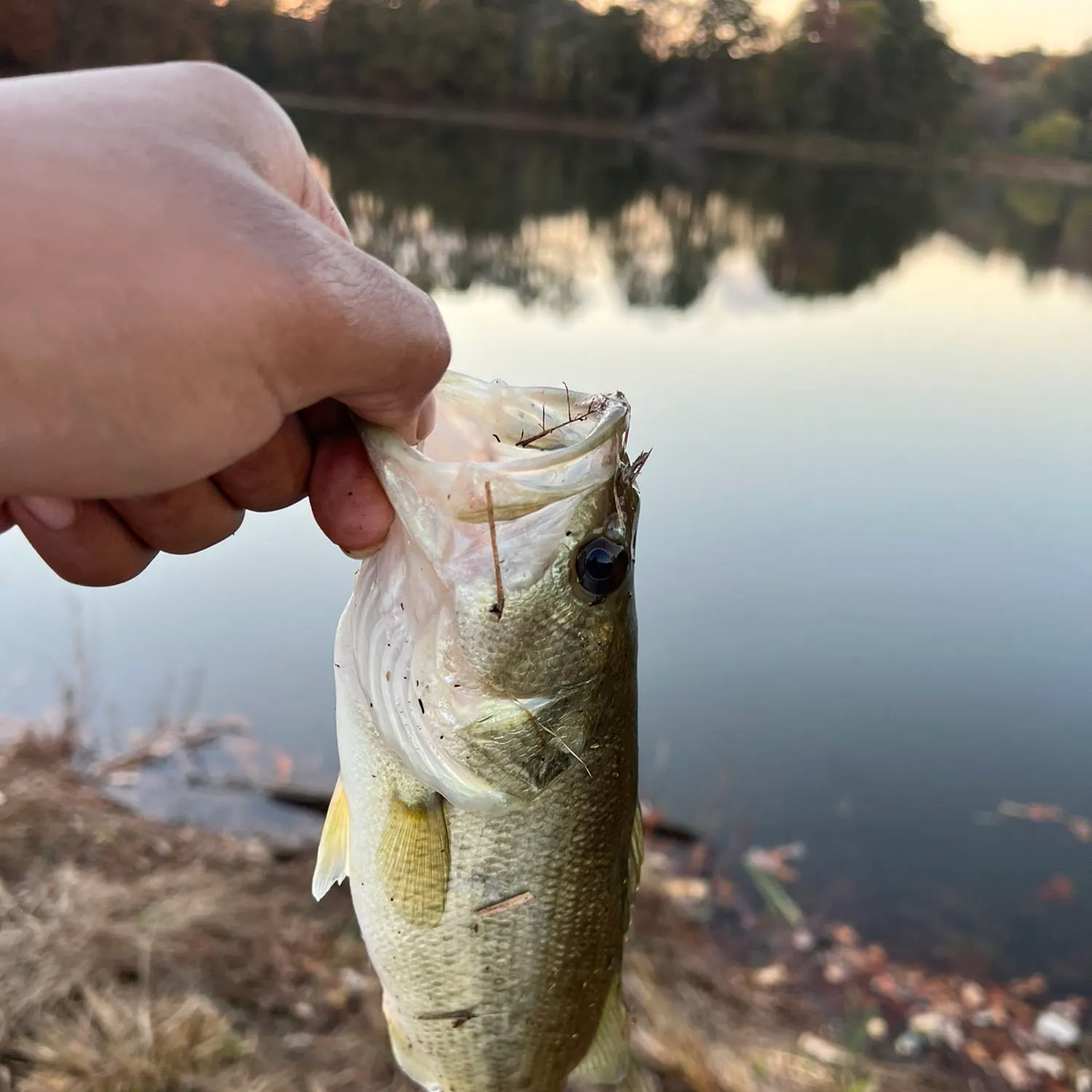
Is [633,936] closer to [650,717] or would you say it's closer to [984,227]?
[650,717]

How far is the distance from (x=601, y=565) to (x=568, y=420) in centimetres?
28

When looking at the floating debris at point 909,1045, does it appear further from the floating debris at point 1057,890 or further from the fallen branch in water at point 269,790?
the fallen branch in water at point 269,790

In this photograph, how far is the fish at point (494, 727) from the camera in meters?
1.51

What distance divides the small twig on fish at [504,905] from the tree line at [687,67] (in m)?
24.2

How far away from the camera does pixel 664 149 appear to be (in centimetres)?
4119

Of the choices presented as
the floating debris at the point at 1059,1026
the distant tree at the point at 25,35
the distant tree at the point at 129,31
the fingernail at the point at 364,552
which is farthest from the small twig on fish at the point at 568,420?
the distant tree at the point at 129,31

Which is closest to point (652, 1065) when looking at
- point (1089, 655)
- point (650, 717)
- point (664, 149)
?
point (650, 717)

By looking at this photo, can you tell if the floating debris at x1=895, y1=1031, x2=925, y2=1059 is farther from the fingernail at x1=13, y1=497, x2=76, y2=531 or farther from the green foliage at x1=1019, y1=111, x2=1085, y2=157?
the green foliage at x1=1019, y1=111, x2=1085, y2=157

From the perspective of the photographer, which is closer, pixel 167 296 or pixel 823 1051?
pixel 167 296

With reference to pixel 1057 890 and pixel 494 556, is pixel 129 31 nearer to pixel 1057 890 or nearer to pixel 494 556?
pixel 494 556

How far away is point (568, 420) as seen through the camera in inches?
62.6

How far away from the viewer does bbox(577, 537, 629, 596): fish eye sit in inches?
60.6

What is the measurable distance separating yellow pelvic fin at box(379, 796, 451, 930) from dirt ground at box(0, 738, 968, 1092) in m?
1.68

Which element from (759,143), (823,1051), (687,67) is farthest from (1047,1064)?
(687,67)
